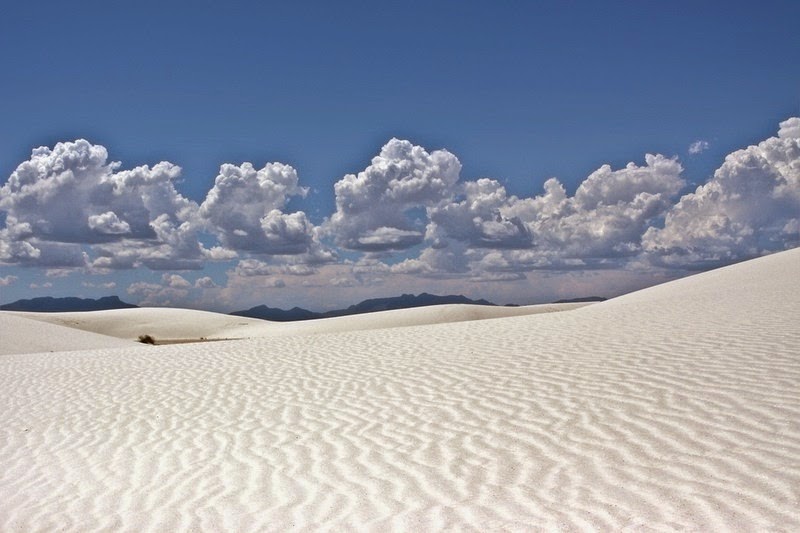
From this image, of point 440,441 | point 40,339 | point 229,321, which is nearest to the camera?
point 440,441

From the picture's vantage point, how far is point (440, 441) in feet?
22.9

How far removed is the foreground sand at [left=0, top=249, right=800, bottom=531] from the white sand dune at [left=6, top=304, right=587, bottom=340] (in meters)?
30.9

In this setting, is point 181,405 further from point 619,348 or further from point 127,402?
point 619,348

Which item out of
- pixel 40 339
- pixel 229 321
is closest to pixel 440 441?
pixel 40 339

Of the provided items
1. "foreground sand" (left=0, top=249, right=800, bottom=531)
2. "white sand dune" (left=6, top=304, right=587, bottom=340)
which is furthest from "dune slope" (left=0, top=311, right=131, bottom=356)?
"foreground sand" (left=0, top=249, right=800, bottom=531)

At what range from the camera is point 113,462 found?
7445mm

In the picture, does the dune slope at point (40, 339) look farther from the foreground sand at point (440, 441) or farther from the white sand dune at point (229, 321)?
the foreground sand at point (440, 441)

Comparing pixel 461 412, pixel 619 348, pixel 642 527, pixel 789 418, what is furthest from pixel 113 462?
pixel 619 348

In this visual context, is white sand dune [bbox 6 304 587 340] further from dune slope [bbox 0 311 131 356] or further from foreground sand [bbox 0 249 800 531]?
foreground sand [bbox 0 249 800 531]

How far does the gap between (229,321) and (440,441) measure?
53.5 m

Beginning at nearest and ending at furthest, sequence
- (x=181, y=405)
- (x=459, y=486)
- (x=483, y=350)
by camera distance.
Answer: (x=459, y=486), (x=181, y=405), (x=483, y=350)

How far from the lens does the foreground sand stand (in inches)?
203

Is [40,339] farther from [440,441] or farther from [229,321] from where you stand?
[229,321]

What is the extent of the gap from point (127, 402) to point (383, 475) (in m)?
6.47
